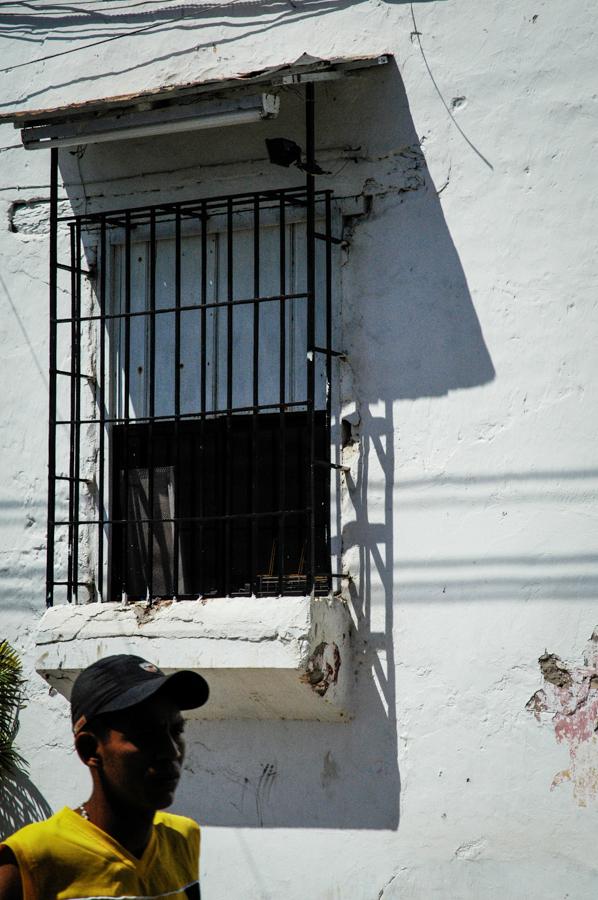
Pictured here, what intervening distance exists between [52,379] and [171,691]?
409cm

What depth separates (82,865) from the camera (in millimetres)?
3074

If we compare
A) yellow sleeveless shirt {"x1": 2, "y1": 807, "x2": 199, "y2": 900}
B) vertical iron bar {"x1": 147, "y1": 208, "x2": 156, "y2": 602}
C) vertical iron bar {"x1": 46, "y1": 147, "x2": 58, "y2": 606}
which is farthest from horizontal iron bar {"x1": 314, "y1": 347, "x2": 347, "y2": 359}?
yellow sleeveless shirt {"x1": 2, "y1": 807, "x2": 199, "y2": 900}

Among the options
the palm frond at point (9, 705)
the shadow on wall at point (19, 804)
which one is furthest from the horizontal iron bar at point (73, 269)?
the shadow on wall at point (19, 804)

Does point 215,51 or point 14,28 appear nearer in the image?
point 215,51

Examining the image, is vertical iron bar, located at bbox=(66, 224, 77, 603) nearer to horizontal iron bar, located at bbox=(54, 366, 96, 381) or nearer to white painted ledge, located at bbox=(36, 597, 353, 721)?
horizontal iron bar, located at bbox=(54, 366, 96, 381)

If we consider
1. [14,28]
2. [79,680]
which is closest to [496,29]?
[14,28]

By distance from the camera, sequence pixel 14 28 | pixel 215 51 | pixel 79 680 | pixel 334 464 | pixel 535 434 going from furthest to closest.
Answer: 1. pixel 14 28
2. pixel 215 51
3. pixel 334 464
4. pixel 535 434
5. pixel 79 680

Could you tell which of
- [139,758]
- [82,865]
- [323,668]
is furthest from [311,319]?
[82,865]

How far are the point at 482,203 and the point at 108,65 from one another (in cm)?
230

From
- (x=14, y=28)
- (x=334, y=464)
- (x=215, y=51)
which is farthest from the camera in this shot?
(x=14, y=28)

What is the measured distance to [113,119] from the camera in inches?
268

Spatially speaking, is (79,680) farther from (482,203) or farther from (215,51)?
(215,51)

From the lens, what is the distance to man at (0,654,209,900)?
10.0ft

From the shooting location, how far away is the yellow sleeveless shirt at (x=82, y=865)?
9.85 ft
